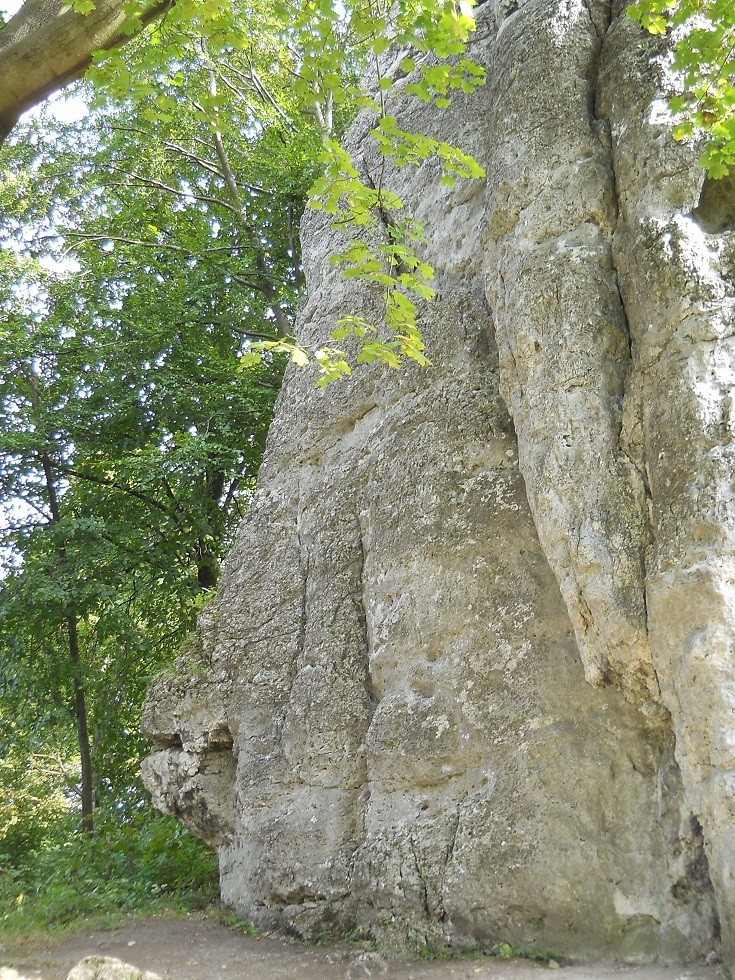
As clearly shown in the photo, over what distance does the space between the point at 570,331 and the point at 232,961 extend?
4.89m

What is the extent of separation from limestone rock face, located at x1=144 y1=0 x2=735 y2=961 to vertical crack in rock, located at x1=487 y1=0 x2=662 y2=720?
19 mm

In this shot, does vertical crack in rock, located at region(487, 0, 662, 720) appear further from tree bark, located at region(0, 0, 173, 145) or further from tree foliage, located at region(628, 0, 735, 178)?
tree bark, located at region(0, 0, 173, 145)

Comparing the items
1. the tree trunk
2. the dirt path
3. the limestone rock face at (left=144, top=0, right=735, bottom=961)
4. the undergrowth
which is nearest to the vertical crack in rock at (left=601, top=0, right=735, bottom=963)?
the limestone rock face at (left=144, top=0, right=735, bottom=961)

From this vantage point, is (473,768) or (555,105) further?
(555,105)

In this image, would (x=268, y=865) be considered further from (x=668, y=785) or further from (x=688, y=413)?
(x=688, y=413)

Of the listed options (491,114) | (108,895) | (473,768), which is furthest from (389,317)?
(108,895)

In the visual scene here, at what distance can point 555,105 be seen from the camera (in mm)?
7043

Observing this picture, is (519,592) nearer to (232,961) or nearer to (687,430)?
(687,430)

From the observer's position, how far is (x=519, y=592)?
6.41 m


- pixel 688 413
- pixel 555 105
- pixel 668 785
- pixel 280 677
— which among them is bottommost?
pixel 668 785

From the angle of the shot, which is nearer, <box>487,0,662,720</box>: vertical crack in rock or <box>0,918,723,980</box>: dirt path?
<box>0,918,723,980</box>: dirt path

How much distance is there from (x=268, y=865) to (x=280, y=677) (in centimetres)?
148

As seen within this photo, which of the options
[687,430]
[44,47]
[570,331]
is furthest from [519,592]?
[44,47]

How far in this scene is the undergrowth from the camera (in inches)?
313
